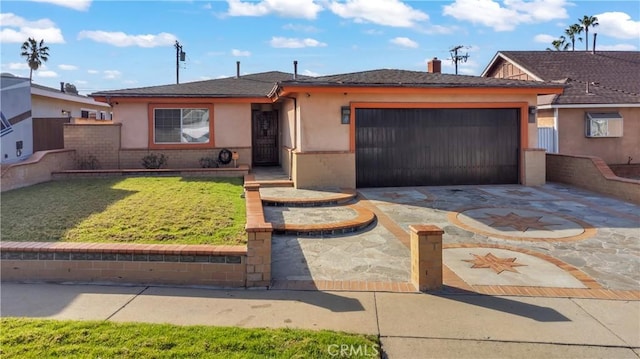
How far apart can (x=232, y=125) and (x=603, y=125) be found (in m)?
14.1

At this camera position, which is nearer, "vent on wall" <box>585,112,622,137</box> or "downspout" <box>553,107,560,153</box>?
"vent on wall" <box>585,112,622,137</box>

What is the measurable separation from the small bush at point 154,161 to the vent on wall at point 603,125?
16.0 metres

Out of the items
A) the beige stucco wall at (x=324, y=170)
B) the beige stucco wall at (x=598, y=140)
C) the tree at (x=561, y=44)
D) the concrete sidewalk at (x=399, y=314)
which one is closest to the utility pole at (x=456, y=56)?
the tree at (x=561, y=44)

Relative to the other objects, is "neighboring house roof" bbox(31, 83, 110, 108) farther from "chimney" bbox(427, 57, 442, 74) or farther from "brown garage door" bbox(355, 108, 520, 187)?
"chimney" bbox(427, 57, 442, 74)

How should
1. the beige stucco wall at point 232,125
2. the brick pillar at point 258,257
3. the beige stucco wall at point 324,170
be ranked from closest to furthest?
the brick pillar at point 258,257
the beige stucco wall at point 324,170
the beige stucco wall at point 232,125

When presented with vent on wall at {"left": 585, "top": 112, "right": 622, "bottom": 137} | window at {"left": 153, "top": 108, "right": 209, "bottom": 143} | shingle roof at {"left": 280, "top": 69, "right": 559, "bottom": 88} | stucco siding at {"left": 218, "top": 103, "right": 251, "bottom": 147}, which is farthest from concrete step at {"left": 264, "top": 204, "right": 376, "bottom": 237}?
vent on wall at {"left": 585, "top": 112, "right": 622, "bottom": 137}

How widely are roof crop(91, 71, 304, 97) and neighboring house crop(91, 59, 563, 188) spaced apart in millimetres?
75

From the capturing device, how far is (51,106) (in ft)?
64.6

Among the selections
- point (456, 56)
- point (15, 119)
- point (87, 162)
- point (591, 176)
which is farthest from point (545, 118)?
point (456, 56)

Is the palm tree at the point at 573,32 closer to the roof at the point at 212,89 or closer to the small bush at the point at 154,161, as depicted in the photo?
the roof at the point at 212,89

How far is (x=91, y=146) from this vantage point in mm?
14898

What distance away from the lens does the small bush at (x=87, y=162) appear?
14.8 m

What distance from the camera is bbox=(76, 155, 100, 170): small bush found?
1484 centimetres

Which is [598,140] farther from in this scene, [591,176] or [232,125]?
[232,125]
